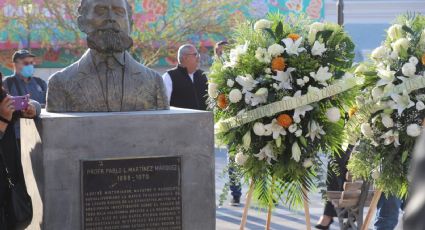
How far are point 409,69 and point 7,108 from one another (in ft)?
9.66

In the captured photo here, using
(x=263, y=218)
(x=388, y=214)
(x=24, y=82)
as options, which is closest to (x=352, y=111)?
(x=388, y=214)

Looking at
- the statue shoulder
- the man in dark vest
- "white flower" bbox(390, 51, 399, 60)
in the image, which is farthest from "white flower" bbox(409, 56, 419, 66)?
the man in dark vest

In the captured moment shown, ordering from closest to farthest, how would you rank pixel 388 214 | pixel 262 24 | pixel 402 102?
pixel 402 102
pixel 262 24
pixel 388 214

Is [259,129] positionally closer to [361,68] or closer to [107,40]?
[361,68]

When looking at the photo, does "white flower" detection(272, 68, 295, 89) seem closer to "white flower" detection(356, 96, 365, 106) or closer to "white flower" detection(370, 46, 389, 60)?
"white flower" detection(356, 96, 365, 106)

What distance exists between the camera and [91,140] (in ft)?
15.5

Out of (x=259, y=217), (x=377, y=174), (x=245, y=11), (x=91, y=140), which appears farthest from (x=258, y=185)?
(x=245, y=11)

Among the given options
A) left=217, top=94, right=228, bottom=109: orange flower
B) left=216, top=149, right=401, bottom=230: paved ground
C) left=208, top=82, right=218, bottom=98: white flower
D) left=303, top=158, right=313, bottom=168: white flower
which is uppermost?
left=208, top=82, right=218, bottom=98: white flower

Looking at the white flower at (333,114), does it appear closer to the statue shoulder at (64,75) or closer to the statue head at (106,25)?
the statue head at (106,25)

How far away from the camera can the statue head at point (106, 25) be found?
5102 millimetres

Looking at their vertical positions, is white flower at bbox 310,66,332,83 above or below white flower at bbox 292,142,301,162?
above

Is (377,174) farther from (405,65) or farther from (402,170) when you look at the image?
(405,65)

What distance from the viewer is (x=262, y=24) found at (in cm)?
607

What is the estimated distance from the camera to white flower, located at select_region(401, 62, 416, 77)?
19.4ft
